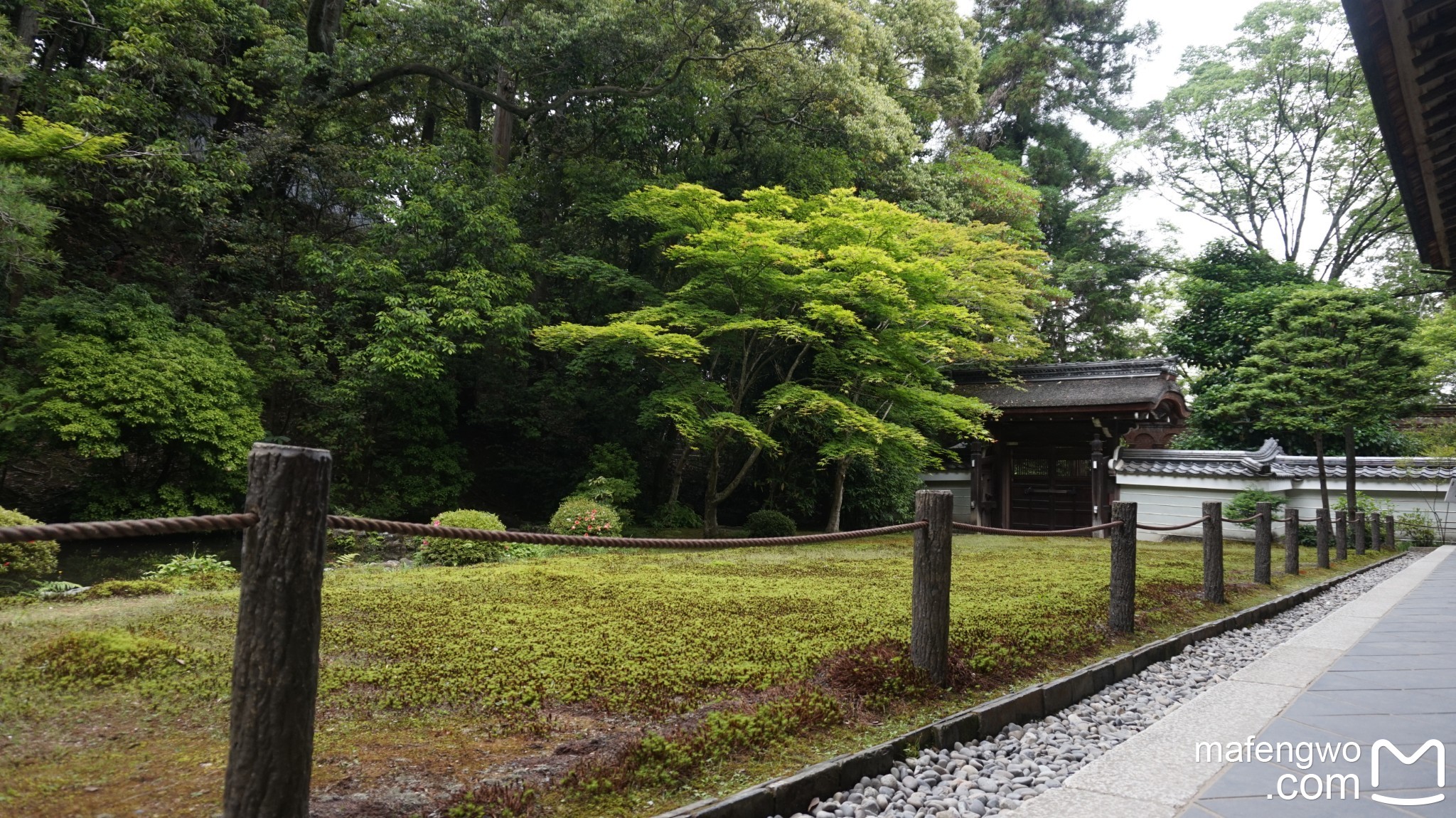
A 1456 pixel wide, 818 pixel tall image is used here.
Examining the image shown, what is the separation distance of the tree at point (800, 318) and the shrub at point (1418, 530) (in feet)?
27.9

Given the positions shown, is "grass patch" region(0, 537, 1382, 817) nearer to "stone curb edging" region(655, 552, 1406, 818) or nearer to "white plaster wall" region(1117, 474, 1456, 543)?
"stone curb edging" region(655, 552, 1406, 818)

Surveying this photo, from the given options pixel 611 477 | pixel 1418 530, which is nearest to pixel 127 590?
pixel 611 477

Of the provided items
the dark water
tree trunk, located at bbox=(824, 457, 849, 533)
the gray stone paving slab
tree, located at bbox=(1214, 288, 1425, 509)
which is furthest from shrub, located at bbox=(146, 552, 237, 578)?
tree, located at bbox=(1214, 288, 1425, 509)

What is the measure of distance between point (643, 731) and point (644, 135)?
457 inches

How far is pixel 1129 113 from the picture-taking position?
21922mm

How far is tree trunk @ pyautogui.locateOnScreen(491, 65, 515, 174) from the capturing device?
13.0m

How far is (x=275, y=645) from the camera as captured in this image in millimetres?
1543

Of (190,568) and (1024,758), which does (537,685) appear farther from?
(190,568)

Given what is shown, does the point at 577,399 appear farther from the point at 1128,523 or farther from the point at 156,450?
the point at 1128,523

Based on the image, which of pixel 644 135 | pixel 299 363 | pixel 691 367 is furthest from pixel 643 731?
pixel 644 135

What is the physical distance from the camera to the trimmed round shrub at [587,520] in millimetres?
9812

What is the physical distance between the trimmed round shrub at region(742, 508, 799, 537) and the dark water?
299 inches

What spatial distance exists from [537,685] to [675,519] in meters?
9.36

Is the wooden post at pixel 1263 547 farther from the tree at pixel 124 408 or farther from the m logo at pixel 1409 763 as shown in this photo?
the tree at pixel 124 408
